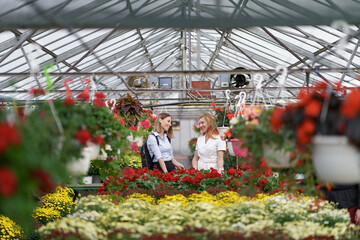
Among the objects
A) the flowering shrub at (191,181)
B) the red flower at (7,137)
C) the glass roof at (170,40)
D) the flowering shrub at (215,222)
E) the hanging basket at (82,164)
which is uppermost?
the glass roof at (170,40)

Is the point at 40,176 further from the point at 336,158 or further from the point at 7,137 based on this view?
the point at 336,158

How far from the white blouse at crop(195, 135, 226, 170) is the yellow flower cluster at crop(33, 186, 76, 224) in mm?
1744

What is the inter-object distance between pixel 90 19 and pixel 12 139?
1983 millimetres

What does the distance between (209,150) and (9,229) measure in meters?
2.28

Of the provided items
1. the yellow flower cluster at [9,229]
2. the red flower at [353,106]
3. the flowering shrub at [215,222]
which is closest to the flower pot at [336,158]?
the red flower at [353,106]

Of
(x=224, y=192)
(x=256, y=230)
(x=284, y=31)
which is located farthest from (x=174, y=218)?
(x=284, y=31)

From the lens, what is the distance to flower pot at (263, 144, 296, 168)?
83.2 inches

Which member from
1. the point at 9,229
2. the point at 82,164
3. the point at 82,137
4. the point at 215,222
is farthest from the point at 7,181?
the point at 9,229

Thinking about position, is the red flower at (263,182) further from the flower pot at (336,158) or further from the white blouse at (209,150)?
the flower pot at (336,158)

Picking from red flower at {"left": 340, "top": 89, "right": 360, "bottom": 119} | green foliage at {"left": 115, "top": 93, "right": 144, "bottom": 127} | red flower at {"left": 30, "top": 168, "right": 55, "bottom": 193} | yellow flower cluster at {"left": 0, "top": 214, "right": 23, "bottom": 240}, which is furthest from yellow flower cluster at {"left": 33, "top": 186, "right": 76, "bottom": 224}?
red flower at {"left": 340, "top": 89, "right": 360, "bottom": 119}

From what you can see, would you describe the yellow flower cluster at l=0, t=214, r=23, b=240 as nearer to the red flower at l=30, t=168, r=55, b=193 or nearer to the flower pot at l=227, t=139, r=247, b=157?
the flower pot at l=227, t=139, r=247, b=157

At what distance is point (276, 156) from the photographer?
213 cm

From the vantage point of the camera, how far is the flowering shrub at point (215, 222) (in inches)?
88.4

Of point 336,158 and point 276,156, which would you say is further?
point 276,156
